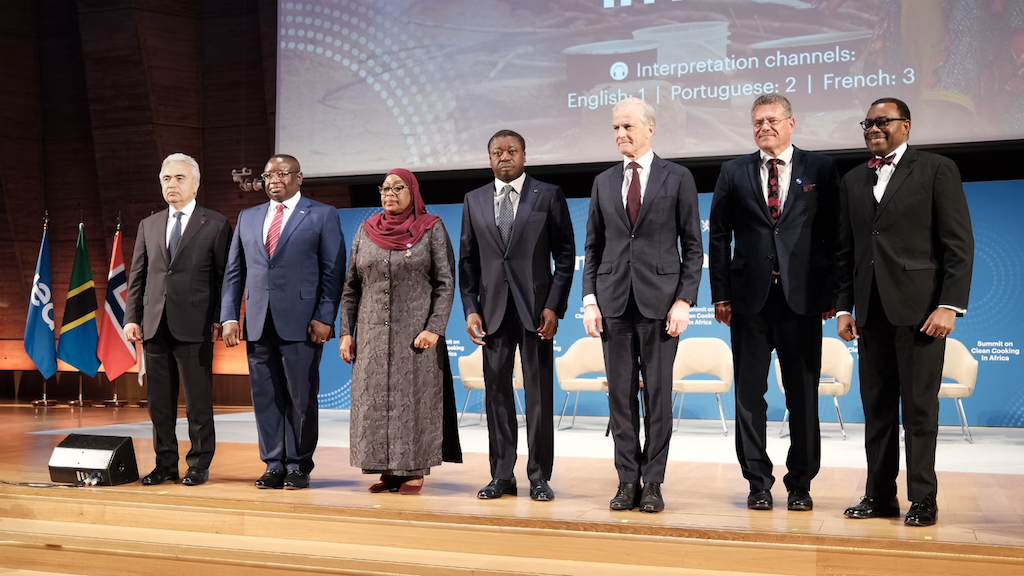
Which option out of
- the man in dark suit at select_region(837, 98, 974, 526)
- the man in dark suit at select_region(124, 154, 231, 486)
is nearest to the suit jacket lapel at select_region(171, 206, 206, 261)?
the man in dark suit at select_region(124, 154, 231, 486)

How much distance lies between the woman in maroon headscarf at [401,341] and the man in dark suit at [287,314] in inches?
8.8

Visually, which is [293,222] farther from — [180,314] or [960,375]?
[960,375]

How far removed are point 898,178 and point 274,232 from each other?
8.24ft

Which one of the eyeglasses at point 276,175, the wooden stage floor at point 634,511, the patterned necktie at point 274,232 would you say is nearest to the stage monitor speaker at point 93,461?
the wooden stage floor at point 634,511

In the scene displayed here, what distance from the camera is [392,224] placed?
3898 millimetres

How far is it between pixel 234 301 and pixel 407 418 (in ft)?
3.26

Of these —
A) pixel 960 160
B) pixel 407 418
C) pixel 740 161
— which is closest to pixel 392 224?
pixel 407 418

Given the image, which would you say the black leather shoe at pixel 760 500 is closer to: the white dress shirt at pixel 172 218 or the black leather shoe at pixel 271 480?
the black leather shoe at pixel 271 480

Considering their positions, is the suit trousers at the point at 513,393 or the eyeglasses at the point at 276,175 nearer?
the suit trousers at the point at 513,393

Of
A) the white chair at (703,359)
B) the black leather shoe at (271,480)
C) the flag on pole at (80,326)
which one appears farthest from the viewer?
the flag on pole at (80,326)

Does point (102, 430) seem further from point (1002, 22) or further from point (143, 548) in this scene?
point (1002, 22)

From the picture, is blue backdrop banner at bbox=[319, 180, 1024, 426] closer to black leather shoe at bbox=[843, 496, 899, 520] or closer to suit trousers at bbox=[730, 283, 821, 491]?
suit trousers at bbox=[730, 283, 821, 491]

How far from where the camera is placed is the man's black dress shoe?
4145 mm

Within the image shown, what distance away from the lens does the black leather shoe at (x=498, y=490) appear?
372 centimetres
